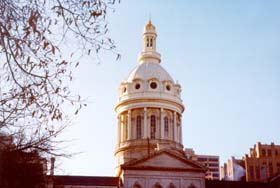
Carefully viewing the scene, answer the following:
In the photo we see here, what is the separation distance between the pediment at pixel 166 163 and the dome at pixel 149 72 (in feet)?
72.2

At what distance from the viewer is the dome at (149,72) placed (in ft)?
268

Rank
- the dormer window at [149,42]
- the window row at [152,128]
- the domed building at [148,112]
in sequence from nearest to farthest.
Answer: the domed building at [148,112] → the window row at [152,128] → the dormer window at [149,42]

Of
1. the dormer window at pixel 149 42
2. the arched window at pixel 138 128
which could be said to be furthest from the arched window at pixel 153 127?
the dormer window at pixel 149 42

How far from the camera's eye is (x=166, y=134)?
7669 cm

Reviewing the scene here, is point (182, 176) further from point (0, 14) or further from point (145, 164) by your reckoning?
point (0, 14)

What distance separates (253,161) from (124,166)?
58634mm

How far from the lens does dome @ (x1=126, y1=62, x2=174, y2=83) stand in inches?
3221

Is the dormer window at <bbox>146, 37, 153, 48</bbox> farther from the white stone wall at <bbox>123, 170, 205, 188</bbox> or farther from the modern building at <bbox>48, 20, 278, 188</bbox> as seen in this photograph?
the white stone wall at <bbox>123, 170, 205, 188</bbox>

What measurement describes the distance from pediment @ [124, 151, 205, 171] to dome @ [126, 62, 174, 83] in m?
22.0

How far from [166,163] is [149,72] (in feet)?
80.2

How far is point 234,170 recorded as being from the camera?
11481 centimetres

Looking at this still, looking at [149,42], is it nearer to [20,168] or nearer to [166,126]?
[166,126]

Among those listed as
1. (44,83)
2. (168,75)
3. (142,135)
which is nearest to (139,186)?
(142,135)

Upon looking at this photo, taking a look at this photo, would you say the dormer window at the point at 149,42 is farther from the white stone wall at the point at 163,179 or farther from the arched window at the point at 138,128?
the white stone wall at the point at 163,179
